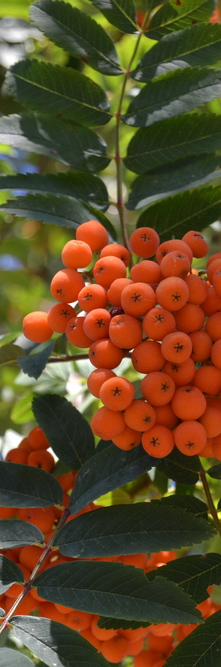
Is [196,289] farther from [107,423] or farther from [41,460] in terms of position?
[41,460]

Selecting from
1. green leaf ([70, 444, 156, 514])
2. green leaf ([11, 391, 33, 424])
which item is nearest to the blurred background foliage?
green leaf ([11, 391, 33, 424])

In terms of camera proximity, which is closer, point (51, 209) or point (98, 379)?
point (98, 379)

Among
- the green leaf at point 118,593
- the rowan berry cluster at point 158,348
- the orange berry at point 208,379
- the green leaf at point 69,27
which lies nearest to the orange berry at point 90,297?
the rowan berry cluster at point 158,348

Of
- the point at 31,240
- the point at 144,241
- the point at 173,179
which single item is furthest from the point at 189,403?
the point at 31,240

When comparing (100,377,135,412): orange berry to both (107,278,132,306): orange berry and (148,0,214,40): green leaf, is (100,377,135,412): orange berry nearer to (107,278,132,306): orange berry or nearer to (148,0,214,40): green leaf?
(107,278,132,306): orange berry

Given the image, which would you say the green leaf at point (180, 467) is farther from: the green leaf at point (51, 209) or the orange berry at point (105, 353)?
the green leaf at point (51, 209)
